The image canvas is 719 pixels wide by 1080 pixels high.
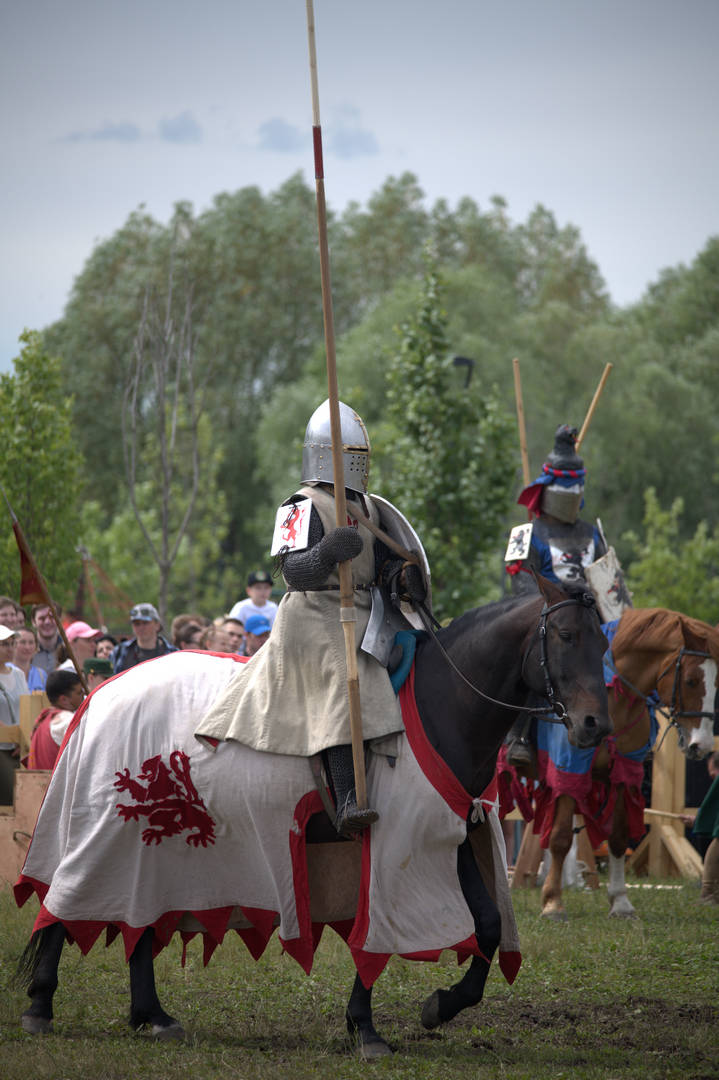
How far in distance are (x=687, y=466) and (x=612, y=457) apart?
2202mm

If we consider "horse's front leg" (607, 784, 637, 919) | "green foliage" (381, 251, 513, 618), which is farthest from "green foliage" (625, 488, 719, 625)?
"horse's front leg" (607, 784, 637, 919)

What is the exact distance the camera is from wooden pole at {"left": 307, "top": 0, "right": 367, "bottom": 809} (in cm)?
524

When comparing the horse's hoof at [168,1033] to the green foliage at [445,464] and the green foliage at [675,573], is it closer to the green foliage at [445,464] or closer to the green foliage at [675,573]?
the green foliage at [445,464]

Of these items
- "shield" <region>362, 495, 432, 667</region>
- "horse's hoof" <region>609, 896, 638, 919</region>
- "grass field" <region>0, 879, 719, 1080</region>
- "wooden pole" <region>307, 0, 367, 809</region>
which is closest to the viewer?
"grass field" <region>0, 879, 719, 1080</region>

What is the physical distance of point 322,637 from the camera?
5.54 metres

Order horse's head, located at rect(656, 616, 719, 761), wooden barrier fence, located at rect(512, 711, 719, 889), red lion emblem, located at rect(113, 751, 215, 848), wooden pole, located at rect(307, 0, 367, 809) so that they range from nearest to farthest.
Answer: wooden pole, located at rect(307, 0, 367, 809) → red lion emblem, located at rect(113, 751, 215, 848) → horse's head, located at rect(656, 616, 719, 761) → wooden barrier fence, located at rect(512, 711, 719, 889)

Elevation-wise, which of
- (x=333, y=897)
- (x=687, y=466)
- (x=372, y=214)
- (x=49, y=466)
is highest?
(x=372, y=214)

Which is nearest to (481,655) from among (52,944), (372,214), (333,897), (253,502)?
(333,897)

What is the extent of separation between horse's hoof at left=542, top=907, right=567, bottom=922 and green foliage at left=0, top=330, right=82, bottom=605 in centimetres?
1157

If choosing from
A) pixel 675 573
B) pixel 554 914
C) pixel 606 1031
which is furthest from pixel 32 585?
pixel 675 573

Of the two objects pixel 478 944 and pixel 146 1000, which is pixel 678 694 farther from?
pixel 146 1000

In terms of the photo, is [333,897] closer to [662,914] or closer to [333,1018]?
[333,1018]

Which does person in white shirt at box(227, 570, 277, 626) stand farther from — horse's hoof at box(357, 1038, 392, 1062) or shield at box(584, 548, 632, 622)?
horse's hoof at box(357, 1038, 392, 1062)

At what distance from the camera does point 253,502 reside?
44250 mm
